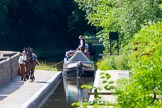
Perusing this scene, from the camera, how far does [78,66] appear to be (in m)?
30.6

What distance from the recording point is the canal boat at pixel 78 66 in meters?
30.5

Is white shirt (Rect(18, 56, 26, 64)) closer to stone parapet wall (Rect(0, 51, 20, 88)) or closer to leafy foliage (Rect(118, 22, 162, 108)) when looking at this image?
stone parapet wall (Rect(0, 51, 20, 88))

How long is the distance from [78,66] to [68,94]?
7.21m

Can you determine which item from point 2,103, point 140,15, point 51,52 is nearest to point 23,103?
point 2,103

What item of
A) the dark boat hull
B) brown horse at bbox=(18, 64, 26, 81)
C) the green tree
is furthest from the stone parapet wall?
the green tree

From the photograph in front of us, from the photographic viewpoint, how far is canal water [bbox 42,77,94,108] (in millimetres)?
20719

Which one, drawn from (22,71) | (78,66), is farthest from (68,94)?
(78,66)

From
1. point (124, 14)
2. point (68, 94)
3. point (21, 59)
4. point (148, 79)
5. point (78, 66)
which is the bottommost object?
point (68, 94)

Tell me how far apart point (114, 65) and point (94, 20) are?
5.24 m

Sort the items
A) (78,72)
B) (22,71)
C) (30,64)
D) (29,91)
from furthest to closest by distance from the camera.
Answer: (78,72) < (22,71) < (30,64) < (29,91)

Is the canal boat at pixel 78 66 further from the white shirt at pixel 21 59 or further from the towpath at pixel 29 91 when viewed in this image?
the white shirt at pixel 21 59

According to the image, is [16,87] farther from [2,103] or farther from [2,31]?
[2,31]

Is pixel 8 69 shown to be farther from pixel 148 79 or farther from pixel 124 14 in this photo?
pixel 148 79

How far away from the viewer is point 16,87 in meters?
23.3
